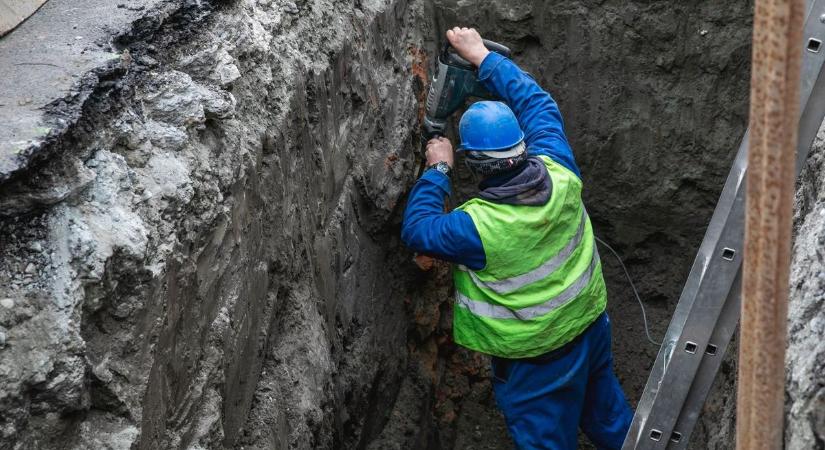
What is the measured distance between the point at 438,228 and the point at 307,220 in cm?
54

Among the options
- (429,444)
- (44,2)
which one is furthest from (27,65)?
(429,444)

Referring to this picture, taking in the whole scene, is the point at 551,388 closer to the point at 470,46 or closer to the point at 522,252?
the point at 522,252

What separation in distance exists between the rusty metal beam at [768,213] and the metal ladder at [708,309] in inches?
47.6

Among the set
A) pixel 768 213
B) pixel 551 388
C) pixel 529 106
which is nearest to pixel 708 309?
pixel 551 388

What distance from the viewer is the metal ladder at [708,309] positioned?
2480 millimetres

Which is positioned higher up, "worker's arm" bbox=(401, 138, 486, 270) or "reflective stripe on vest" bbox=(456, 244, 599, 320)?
"worker's arm" bbox=(401, 138, 486, 270)

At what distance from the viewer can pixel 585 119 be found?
180 inches

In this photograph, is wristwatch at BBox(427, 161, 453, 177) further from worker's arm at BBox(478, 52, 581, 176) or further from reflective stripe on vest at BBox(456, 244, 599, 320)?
reflective stripe on vest at BBox(456, 244, 599, 320)

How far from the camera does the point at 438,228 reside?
3.35m

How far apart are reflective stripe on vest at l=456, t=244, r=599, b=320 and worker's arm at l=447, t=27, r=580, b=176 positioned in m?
0.47

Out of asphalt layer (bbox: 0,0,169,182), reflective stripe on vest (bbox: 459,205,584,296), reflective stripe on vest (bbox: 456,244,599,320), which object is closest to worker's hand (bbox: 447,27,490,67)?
reflective stripe on vest (bbox: 459,205,584,296)

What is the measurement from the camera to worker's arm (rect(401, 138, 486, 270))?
3.31m

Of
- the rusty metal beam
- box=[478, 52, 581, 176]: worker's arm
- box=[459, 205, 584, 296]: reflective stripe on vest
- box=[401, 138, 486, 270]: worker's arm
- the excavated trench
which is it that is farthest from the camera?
box=[478, 52, 581, 176]: worker's arm

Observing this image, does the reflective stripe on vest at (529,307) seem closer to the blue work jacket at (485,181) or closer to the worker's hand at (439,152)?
the blue work jacket at (485,181)
